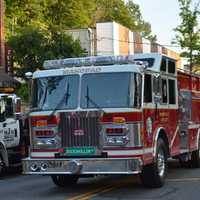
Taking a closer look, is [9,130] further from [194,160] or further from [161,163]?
[161,163]

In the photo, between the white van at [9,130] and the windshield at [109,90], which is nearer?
the windshield at [109,90]

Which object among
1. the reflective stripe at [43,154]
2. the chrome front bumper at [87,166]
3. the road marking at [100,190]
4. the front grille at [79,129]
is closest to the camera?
the chrome front bumper at [87,166]

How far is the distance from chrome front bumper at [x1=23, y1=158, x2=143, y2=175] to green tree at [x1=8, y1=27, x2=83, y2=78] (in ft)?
75.8

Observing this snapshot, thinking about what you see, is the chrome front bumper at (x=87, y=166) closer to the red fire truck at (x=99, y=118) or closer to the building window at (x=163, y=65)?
the red fire truck at (x=99, y=118)

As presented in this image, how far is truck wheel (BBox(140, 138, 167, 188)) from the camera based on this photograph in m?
13.1

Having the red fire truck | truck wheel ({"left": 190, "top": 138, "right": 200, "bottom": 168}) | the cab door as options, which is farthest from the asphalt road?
the cab door

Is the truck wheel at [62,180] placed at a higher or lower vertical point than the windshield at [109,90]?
lower

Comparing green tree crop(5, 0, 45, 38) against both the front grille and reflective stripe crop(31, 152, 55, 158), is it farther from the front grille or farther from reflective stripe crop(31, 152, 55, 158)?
the front grille

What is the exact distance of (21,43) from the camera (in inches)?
1442

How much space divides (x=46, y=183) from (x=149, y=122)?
11.8ft

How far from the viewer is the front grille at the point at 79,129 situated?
12.4 m

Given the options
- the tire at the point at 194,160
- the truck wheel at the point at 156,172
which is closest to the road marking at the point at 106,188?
the truck wheel at the point at 156,172

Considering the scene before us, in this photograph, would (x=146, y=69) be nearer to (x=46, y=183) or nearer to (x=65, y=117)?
(x=65, y=117)

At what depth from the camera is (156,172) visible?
43.0 ft
